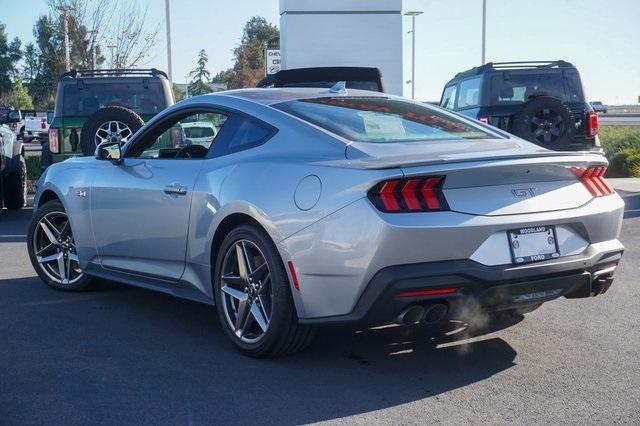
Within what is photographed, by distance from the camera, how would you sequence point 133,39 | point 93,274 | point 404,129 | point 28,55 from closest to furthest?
point 404,129 → point 93,274 → point 133,39 → point 28,55

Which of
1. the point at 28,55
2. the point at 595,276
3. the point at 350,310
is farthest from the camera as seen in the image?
the point at 28,55

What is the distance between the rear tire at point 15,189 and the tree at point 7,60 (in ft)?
213

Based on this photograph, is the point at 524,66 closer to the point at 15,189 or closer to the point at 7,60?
the point at 15,189

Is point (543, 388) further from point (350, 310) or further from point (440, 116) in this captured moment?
point (440, 116)

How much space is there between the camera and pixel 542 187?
4750 mm

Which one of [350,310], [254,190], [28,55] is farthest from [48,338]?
[28,55]

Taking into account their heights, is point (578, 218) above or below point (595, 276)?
above

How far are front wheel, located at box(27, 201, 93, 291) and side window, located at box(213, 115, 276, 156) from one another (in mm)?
2020

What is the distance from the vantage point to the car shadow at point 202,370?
14.1 ft

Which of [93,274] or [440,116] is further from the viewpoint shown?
[93,274]

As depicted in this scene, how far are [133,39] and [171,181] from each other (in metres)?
22.6

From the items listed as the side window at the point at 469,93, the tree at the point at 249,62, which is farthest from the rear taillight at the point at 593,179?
the tree at the point at 249,62

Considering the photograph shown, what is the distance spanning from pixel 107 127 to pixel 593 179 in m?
6.64

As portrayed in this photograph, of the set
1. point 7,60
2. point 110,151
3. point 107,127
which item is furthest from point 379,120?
point 7,60
